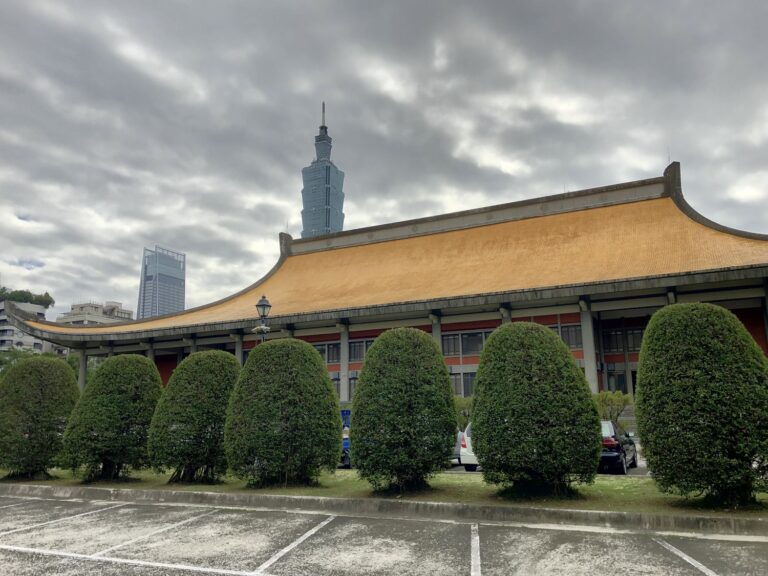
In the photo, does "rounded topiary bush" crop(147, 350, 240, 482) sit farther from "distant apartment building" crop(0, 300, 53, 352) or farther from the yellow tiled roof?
"distant apartment building" crop(0, 300, 53, 352)

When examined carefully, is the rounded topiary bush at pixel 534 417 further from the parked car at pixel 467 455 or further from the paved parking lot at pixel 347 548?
the parked car at pixel 467 455

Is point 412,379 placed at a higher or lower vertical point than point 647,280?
lower

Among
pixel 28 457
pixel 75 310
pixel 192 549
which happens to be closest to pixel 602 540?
pixel 192 549

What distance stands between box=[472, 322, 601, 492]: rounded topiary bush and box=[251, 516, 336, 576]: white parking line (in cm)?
227

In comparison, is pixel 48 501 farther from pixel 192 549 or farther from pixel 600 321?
pixel 600 321

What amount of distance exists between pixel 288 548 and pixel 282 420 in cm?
349

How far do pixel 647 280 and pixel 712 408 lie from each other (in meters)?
14.8

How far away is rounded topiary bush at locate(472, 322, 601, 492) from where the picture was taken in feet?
24.1

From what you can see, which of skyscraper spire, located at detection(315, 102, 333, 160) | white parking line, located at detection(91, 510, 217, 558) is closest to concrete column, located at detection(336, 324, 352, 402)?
white parking line, located at detection(91, 510, 217, 558)

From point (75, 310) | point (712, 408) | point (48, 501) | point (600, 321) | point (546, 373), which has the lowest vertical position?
point (48, 501)

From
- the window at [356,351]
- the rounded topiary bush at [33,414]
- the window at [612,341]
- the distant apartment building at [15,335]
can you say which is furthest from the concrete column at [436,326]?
the distant apartment building at [15,335]

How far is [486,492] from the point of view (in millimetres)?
8406

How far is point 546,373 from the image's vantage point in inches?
301

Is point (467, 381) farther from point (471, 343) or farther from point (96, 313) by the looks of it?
point (96, 313)
